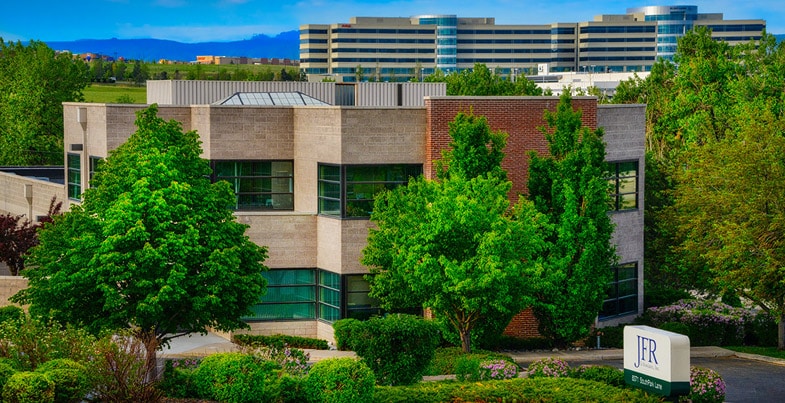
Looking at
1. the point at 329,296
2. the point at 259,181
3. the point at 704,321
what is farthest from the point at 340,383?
the point at 704,321

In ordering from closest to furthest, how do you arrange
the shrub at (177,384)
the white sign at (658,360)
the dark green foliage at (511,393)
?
the shrub at (177,384), the white sign at (658,360), the dark green foliage at (511,393)

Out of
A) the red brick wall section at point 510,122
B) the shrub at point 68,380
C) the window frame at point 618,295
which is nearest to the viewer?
the shrub at point 68,380

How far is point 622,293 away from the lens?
43.8 meters

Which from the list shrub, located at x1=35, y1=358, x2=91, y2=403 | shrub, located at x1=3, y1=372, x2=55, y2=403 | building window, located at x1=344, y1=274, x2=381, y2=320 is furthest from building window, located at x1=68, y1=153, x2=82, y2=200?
shrub, located at x1=3, y1=372, x2=55, y2=403

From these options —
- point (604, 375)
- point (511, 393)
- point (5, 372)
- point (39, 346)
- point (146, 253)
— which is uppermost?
point (146, 253)

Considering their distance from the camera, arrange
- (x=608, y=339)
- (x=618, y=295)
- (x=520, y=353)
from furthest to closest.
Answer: (x=618, y=295)
(x=608, y=339)
(x=520, y=353)

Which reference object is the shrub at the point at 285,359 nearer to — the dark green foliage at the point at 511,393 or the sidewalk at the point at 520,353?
the dark green foliage at the point at 511,393

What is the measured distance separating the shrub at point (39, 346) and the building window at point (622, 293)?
2236cm

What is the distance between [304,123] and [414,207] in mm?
6632

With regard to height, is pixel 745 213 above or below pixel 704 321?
above

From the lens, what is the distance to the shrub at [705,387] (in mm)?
28078

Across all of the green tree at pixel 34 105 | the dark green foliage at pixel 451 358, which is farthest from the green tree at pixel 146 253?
the green tree at pixel 34 105

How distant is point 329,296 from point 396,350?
40.2 feet

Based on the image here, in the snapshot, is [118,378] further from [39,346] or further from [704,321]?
[704,321]
